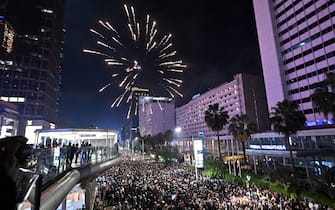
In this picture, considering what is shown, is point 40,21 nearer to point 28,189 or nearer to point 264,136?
point 264,136

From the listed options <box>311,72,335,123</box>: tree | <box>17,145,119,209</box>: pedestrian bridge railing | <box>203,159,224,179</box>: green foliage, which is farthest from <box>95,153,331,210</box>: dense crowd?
<box>203,159,224,179</box>: green foliage

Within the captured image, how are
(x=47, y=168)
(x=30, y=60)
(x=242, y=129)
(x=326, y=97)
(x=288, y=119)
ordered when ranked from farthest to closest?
1. (x=30, y=60)
2. (x=242, y=129)
3. (x=288, y=119)
4. (x=326, y=97)
5. (x=47, y=168)

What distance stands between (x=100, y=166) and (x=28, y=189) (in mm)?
15972

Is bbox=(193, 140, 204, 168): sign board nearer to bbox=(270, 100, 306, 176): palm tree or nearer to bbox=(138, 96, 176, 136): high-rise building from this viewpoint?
bbox=(270, 100, 306, 176): palm tree

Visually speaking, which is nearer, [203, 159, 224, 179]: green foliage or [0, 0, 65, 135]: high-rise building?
[203, 159, 224, 179]: green foliage

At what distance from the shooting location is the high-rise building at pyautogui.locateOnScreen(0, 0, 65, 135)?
215 feet

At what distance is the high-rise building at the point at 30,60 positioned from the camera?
65625mm

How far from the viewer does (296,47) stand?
5144cm

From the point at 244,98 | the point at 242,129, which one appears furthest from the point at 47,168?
the point at 244,98

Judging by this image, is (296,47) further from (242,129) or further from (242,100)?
(242,100)

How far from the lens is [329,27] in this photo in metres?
43.6

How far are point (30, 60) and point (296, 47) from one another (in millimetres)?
84292

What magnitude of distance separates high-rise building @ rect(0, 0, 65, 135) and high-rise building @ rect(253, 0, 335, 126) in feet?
234

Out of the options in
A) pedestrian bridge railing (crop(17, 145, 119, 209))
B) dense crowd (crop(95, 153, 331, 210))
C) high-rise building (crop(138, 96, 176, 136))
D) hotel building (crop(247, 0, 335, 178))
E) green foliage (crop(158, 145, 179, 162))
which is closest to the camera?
pedestrian bridge railing (crop(17, 145, 119, 209))
